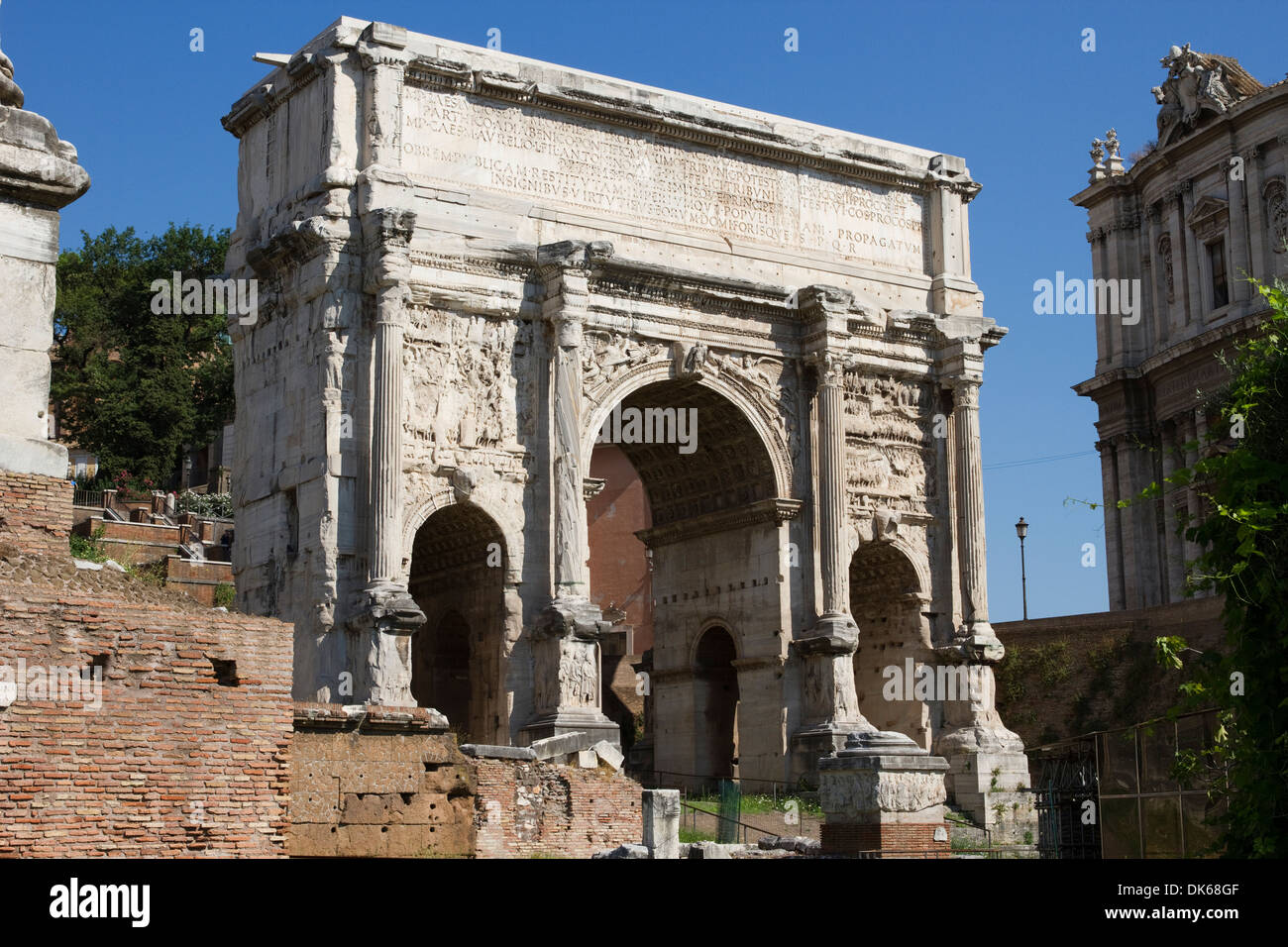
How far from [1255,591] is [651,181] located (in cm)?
1944

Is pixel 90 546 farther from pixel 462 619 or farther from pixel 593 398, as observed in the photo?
pixel 593 398

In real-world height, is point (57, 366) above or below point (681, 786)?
above

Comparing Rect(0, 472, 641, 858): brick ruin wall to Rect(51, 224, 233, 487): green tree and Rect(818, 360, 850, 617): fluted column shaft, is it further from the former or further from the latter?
Rect(51, 224, 233, 487): green tree

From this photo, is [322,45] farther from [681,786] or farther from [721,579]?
[681,786]

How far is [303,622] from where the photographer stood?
86.2 feet

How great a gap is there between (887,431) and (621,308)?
6.04 metres

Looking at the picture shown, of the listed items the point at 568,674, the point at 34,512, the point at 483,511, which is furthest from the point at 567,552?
the point at 34,512

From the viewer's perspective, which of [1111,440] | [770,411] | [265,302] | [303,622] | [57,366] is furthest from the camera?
[57,366]

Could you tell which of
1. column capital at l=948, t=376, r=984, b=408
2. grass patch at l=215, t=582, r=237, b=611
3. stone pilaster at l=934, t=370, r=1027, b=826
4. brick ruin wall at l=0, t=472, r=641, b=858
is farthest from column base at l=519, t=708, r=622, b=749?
brick ruin wall at l=0, t=472, r=641, b=858

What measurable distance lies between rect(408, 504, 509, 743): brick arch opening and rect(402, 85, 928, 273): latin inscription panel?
550 cm

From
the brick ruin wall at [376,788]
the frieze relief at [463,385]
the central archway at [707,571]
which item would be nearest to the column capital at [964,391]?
the central archway at [707,571]

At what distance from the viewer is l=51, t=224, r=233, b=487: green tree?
5478 centimetres
